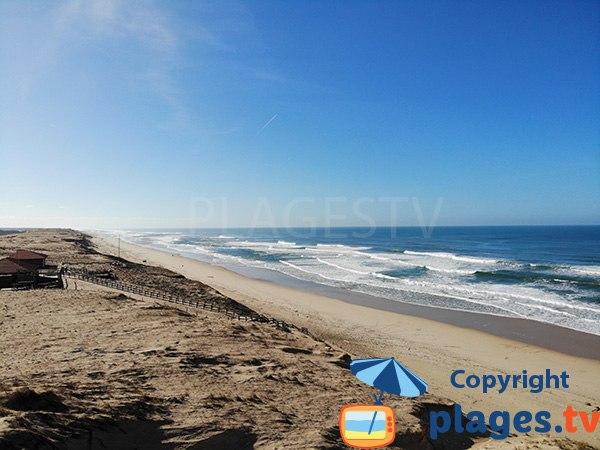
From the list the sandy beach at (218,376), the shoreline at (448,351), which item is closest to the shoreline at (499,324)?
the shoreline at (448,351)

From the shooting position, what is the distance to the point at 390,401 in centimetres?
866

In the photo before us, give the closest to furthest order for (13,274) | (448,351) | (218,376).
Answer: (218,376) → (448,351) → (13,274)

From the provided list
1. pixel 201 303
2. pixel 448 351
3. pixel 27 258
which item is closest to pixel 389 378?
pixel 448 351

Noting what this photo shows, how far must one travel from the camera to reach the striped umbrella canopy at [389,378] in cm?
677

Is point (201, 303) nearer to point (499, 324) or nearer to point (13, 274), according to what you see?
point (13, 274)

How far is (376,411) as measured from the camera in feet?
22.1

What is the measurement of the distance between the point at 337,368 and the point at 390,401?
2.39 m

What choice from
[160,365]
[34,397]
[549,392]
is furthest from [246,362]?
[549,392]

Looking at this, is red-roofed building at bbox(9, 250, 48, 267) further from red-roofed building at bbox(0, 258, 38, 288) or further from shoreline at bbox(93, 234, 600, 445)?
shoreline at bbox(93, 234, 600, 445)

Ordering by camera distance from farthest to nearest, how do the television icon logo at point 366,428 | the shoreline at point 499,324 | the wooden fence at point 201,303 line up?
1. the wooden fence at point 201,303
2. the shoreline at point 499,324
3. the television icon logo at point 366,428

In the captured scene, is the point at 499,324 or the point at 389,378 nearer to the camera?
the point at 389,378

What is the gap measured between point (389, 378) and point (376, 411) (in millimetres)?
745

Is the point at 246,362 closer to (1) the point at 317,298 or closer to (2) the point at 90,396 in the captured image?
(2) the point at 90,396

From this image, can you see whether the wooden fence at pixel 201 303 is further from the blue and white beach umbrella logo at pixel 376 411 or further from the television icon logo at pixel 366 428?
the television icon logo at pixel 366 428
